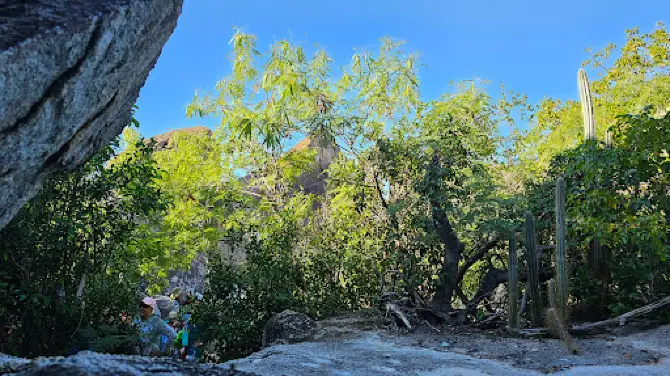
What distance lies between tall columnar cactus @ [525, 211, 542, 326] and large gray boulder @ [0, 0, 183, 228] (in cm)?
506

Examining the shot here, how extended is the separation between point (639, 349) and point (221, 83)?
9.99 metres

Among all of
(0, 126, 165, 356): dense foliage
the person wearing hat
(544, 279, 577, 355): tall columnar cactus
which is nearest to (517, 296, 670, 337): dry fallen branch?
(544, 279, 577, 355): tall columnar cactus

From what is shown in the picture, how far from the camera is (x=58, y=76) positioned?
3158 millimetres

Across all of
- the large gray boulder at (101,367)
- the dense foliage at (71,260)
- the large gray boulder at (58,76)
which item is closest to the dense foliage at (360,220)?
the dense foliage at (71,260)

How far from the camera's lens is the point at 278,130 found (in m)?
10.5

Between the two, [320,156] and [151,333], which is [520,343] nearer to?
[151,333]

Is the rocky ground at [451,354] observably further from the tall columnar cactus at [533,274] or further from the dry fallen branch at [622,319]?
the tall columnar cactus at [533,274]

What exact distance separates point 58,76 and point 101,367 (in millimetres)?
1788

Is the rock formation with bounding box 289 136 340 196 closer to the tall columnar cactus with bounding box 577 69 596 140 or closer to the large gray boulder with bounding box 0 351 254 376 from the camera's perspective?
the tall columnar cactus with bounding box 577 69 596 140

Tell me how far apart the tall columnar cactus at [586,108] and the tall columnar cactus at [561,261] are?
1619 millimetres

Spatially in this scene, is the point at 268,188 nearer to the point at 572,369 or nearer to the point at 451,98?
the point at 451,98

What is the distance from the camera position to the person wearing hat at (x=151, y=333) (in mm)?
5871

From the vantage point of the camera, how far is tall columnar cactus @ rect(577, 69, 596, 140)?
26.1ft

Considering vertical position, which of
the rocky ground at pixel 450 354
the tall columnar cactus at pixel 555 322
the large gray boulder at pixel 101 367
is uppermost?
the tall columnar cactus at pixel 555 322
